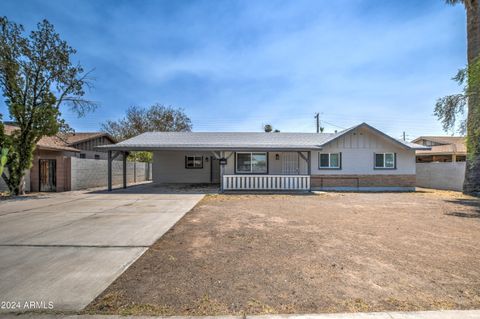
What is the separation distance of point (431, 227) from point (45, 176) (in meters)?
17.8

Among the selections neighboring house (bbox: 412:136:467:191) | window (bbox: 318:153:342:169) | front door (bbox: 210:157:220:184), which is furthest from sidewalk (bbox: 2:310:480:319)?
front door (bbox: 210:157:220:184)

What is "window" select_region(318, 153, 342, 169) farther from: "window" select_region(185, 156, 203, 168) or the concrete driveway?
the concrete driveway

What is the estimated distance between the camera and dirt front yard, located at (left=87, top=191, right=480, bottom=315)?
2648mm

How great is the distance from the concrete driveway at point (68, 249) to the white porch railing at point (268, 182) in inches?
219

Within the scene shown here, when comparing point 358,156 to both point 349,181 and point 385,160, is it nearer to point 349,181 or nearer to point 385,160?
point 349,181

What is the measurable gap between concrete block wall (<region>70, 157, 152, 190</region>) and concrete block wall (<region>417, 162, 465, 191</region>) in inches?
872

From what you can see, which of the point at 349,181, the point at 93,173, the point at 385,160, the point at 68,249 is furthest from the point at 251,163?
the point at 68,249

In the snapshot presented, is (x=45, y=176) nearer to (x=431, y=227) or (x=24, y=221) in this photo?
(x=24, y=221)

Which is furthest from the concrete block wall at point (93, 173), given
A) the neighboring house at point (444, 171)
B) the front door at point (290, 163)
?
the neighboring house at point (444, 171)

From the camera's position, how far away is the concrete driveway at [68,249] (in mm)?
2828

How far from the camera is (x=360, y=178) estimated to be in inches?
570

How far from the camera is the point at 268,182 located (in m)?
13.4

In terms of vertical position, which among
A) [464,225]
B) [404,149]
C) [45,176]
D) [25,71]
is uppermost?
[25,71]

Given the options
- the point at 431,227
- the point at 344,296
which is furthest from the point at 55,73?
the point at 431,227
